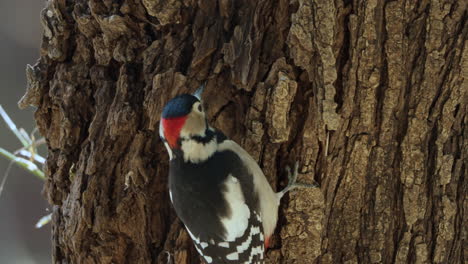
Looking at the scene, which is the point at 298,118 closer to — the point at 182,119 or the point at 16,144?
the point at 182,119

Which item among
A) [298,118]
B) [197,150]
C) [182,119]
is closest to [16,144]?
[197,150]

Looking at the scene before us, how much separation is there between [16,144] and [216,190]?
333 centimetres

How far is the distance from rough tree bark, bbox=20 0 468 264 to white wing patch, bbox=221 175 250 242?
13 centimetres

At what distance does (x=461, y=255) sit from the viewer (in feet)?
6.65

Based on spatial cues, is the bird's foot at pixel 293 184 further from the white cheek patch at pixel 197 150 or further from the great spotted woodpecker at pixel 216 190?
the white cheek patch at pixel 197 150

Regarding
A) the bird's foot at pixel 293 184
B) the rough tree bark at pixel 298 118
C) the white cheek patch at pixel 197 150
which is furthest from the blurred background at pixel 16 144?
the bird's foot at pixel 293 184

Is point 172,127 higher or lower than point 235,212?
higher

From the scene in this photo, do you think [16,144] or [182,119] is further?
[16,144]

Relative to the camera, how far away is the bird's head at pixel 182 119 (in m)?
1.90

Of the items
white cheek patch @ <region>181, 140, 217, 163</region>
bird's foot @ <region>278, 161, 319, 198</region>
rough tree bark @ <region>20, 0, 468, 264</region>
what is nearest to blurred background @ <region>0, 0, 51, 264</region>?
rough tree bark @ <region>20, 0, 468, 264</region>

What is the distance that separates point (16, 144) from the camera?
4816 mm

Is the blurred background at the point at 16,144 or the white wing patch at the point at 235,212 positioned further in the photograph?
the blurred background at the point at 16,144

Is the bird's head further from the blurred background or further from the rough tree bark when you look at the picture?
the blurred background

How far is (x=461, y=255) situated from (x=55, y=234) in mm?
1577
